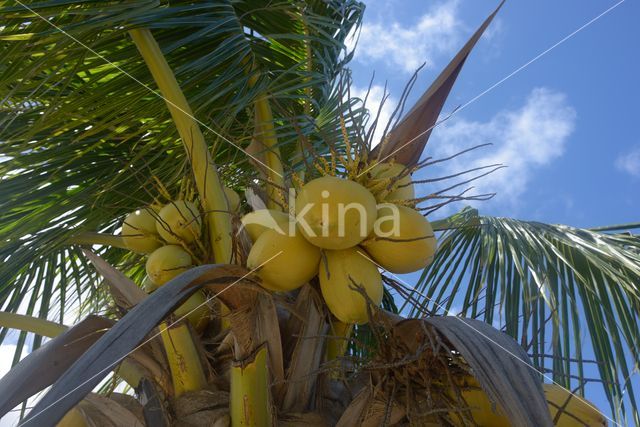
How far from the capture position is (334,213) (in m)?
1.06

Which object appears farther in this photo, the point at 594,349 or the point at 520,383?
the point at 594,349

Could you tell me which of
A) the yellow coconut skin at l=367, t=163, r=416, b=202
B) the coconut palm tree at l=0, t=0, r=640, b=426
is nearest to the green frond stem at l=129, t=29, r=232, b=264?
the coconut palm tree at l=0, t=0, r=640, b=426

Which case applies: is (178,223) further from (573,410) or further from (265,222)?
(573,410)

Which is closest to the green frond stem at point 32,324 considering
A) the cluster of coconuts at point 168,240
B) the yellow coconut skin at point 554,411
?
the cluster of coconuts at point 168,240

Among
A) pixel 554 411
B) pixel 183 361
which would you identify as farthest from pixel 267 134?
pixel 554 411

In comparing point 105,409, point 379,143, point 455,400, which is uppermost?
point 379,143

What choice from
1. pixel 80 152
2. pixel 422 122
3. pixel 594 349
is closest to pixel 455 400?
pixel 422 122

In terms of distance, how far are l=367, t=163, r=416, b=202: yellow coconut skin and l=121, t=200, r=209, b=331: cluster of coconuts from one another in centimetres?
57

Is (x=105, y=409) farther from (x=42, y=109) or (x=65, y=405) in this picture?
(x=42, y=109)

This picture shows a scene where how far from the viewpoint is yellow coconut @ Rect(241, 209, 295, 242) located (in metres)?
1.15

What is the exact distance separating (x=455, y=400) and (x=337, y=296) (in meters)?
0.29

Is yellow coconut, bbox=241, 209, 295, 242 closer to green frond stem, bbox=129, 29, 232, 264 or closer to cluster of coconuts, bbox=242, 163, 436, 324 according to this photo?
cluster of coconuts, bbox=242, 163, 436, 324

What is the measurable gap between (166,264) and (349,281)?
70 centimetres

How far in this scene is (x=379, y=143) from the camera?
1.31 m
